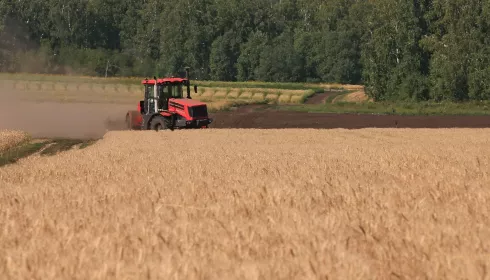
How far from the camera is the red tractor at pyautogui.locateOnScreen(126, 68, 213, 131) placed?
39.1 m

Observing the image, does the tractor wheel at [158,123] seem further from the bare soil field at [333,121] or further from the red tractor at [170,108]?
the bare soil field at [333,121]

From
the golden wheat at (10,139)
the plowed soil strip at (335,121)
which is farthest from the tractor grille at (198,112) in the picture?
the plowed soil strip at (335,121)

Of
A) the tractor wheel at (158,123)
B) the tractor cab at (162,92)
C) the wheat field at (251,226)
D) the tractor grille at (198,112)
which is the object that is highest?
the wheat field at (251,226)

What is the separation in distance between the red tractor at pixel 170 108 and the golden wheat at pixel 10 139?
18.4ft

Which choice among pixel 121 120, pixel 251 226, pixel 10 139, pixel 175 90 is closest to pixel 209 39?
pixel 121 120

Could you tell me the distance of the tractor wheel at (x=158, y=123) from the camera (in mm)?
39312

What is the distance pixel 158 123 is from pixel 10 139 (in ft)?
22.1

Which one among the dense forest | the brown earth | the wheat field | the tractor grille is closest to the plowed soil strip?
the brown earth

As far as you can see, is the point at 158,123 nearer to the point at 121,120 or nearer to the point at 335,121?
the point at 121,120

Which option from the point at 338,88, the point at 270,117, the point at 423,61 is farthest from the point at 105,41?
the point at 270,117

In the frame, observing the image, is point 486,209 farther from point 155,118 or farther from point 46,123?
point 46,123

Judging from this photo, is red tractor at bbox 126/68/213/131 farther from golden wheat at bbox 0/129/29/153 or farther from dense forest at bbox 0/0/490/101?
dense forest at bbox 0/0/490/101

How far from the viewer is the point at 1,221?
26.0 feet

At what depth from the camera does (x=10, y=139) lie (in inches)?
1446
